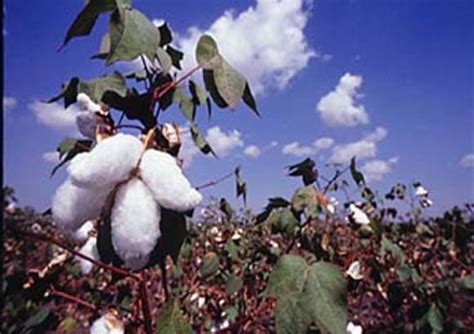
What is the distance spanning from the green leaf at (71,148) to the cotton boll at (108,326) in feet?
0.85

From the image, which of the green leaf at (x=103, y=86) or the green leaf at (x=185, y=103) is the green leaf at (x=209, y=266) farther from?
the green leaf at (x=103, y=86)

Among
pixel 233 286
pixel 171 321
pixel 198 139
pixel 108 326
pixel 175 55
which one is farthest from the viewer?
pixel 233 286

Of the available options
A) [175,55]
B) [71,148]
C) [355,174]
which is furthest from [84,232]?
[355,174]

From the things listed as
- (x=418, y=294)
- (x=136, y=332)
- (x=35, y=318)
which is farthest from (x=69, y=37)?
(x=418, y=294)

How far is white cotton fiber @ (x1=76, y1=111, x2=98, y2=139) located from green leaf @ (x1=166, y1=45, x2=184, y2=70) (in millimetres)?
225

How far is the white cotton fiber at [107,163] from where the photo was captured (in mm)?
558

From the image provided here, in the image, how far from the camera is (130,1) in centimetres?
66

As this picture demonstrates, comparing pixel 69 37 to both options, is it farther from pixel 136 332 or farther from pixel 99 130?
pixel 136 332

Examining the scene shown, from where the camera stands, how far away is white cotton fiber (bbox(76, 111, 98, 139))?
0.69 meters

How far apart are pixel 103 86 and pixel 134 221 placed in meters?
0.24

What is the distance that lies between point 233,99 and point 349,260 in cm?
67

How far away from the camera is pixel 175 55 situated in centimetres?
88

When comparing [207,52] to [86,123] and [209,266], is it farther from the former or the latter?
[209,266]

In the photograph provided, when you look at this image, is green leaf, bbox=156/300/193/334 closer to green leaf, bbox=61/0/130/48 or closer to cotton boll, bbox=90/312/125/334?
cotton boll, bbox=90/312/125/334
